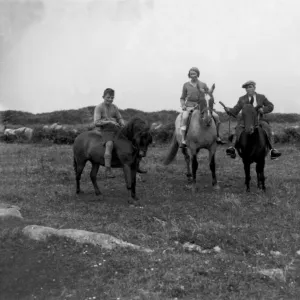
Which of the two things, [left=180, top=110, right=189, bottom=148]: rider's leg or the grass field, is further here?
[left=180, top=110, right=189, bottom=148]: rider's leg

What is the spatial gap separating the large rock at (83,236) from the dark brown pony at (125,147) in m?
3.06

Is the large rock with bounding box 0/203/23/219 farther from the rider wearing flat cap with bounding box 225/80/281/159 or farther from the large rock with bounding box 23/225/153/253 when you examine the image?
the rider wearing flat cap with bounding box 225/80/281/159

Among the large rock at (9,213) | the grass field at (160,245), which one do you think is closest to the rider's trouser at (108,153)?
the grass field at (160,245)

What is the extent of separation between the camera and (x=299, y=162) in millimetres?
18578

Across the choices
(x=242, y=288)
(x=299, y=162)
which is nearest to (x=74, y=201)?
(x=242, y=288)

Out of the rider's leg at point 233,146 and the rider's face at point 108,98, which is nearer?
the rider's face at point 108,98

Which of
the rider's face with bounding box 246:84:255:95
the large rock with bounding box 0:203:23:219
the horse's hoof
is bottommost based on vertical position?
the horse's hoof

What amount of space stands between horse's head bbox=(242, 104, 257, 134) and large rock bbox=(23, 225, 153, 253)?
5409 millimetres

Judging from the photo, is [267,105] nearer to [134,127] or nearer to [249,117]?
[249,117]

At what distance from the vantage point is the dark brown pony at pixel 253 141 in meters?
11.6

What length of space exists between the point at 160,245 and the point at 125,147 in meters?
3.93

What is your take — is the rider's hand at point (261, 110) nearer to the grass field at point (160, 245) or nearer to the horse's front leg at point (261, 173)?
the horse's front leg at point (261, 173)

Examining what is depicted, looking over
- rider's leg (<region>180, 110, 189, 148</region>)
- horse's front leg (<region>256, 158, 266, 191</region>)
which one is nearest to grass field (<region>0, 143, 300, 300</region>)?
horse's front leg (<region>256, 158, 266, 191</region>)

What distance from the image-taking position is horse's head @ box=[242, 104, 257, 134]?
11.5 meters
